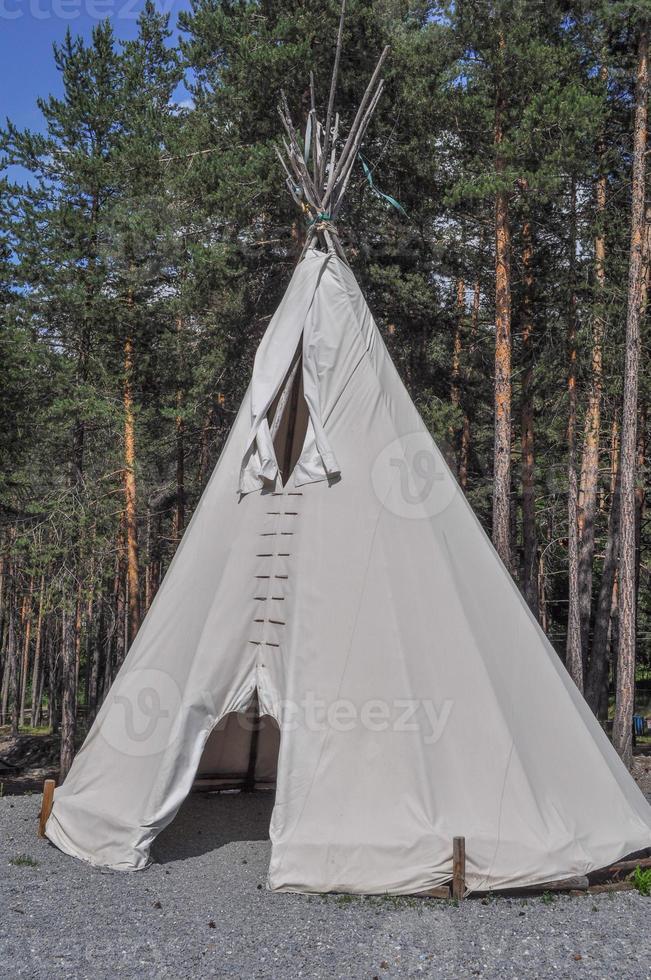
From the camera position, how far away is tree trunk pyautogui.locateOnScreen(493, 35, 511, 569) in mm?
13000

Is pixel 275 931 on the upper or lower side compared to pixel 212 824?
upper

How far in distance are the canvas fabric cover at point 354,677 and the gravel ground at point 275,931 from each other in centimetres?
27

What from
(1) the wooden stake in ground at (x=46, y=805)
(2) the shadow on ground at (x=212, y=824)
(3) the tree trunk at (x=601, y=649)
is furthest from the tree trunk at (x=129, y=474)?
(3) the tree trunk at (x=601, y=649)

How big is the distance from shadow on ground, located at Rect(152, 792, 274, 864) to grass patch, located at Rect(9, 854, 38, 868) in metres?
0.92

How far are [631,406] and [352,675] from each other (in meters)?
7.79

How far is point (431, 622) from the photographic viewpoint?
6.43m

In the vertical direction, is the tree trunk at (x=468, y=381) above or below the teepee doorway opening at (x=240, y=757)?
above

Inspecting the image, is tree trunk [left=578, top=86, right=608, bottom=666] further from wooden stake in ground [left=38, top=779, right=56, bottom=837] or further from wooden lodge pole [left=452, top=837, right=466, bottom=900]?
wooden stake in ground [left=38, top=779, right=56, bottom=837]

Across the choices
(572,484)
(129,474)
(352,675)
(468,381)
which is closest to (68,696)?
(129,474)

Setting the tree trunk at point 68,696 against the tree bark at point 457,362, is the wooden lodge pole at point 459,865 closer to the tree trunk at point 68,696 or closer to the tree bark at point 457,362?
the tree bark at point 457,362

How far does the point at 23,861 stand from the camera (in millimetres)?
6414

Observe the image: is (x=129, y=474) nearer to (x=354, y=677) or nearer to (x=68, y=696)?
(x=68, y=696)

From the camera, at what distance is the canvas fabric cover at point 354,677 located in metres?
5.76

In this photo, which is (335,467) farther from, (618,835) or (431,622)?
(618,835)
